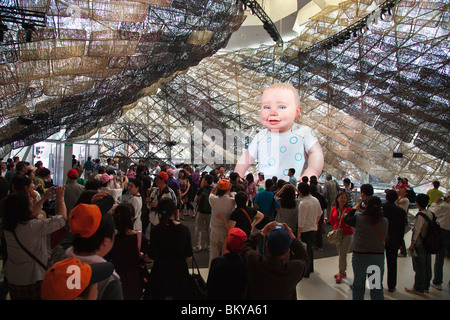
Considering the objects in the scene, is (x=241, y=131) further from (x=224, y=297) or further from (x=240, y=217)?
(x=224, y=297)

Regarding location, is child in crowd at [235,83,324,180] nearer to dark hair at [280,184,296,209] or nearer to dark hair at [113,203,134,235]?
dark hair at [280,184,296,209]

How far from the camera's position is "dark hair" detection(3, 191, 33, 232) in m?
3.05

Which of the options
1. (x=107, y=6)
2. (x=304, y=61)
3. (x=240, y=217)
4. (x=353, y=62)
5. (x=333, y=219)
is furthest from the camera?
(x=304, y=61)

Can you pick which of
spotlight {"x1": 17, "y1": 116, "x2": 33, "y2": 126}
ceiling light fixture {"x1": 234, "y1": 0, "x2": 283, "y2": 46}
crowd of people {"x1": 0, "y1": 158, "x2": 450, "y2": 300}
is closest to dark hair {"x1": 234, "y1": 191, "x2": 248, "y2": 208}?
crowd of people {"x1": 0, "y1": 158, "x2": 450, "y2": 300}

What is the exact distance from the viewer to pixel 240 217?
15.3 feet

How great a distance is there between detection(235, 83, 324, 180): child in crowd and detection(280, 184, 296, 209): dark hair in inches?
129

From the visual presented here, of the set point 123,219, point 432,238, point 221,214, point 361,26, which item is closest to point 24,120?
point 221,214

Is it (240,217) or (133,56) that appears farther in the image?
(133,56)

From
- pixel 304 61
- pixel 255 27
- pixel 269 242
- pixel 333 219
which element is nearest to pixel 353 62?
pixel 304 61

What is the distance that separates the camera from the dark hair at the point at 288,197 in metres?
5.45

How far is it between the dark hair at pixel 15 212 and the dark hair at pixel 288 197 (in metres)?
3.46

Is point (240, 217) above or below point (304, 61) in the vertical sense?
below

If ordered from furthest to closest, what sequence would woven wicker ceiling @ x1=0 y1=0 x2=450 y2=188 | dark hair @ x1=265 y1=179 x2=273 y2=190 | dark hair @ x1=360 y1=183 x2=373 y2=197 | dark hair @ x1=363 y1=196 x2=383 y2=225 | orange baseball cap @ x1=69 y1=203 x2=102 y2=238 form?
woven wicker ceiling @ x1=0 y1=0 x2=450 y2=188
dark hair @ x1=265 y1=179 x2=273 y2=190
dark hair @ x1=360 y1=183 x2=373 y2=197
dark hair @ x1=363 y1=196 x2=383 y2=225
orange baseball cap @ x1=69 y1=203 x2=102 y2=238

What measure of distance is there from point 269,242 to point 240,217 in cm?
201
